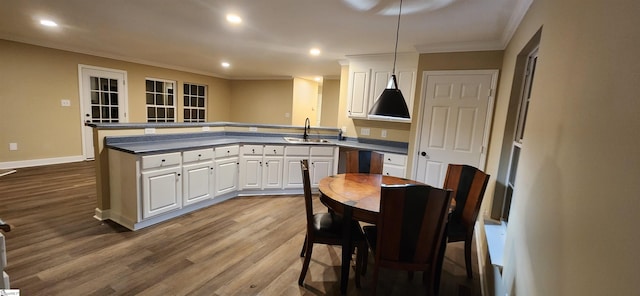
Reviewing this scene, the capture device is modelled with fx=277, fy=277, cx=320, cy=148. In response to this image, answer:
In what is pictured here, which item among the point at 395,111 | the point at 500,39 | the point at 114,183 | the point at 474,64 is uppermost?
the point at 500,39

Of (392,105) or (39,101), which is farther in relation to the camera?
(39,101)

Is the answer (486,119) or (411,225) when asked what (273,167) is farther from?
(486,119)

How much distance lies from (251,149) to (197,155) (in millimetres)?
825

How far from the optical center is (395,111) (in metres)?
2.29

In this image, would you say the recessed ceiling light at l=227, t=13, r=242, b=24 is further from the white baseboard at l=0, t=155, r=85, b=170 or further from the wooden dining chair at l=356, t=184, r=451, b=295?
the white baseboard at l=0, t=155, r=85, b=170

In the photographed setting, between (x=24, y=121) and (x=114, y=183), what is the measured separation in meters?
3.55

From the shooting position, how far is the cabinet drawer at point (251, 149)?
3.94 metres

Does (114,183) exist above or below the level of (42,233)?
above

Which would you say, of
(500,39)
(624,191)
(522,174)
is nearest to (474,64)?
(500,39)

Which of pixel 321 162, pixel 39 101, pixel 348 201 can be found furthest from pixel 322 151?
pixel 39 101

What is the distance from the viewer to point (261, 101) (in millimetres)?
8297

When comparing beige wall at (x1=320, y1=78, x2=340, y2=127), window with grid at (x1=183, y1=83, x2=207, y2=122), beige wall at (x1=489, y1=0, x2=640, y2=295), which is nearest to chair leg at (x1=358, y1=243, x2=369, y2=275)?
beige wall at (x1=489, y1=0, x2=640, y2=295)

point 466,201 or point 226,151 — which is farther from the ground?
point 226,151

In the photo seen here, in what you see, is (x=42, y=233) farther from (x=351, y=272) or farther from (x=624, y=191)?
(x=624, y=191)
